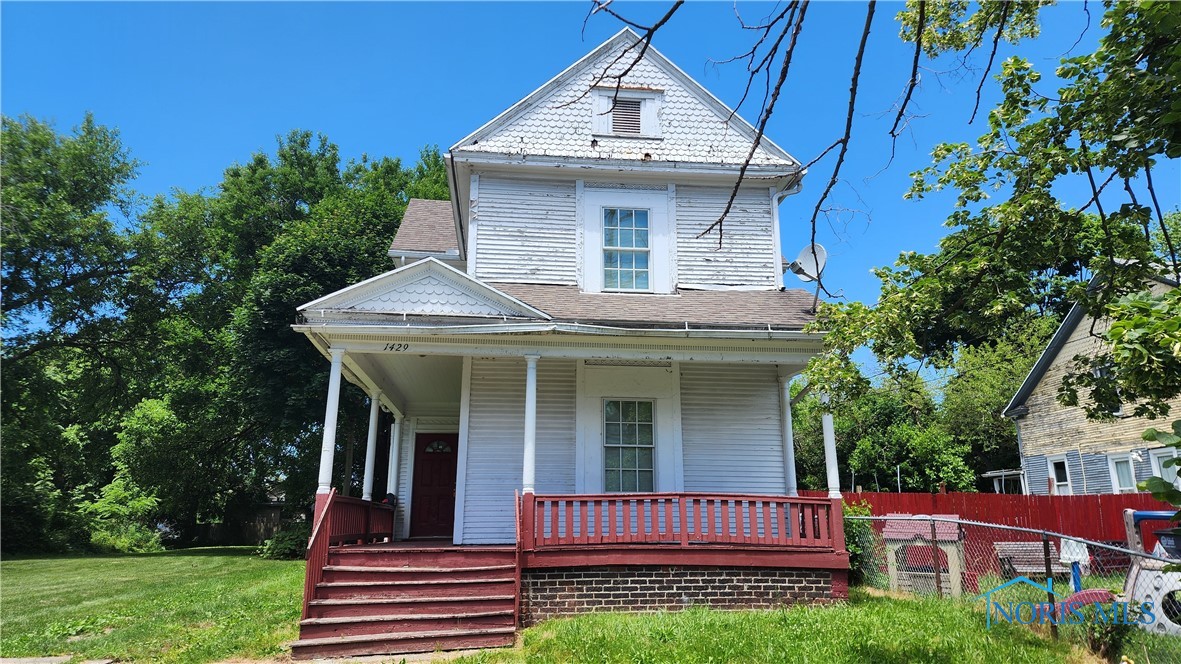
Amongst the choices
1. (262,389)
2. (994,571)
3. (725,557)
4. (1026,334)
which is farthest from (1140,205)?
(1026,334)

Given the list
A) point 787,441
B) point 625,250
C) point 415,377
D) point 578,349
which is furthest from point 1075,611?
point 415,377

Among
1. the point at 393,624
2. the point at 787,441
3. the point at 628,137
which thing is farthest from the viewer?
the point at 628,137

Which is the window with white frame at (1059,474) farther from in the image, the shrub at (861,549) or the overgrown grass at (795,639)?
the overgrown grass at (795,639)

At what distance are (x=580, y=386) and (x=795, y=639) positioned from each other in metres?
5.29

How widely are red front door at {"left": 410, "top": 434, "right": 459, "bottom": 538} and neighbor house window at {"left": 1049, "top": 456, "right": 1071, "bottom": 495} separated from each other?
17455 millimetres

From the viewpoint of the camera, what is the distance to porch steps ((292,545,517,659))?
7402 mm

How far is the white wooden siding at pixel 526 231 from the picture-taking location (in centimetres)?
1174

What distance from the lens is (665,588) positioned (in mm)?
8531

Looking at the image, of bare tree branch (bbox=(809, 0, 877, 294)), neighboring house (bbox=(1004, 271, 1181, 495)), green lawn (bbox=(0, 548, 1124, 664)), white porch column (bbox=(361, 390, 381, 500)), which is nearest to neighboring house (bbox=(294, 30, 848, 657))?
white porch column (bbox=(361, 390, 381, 500))

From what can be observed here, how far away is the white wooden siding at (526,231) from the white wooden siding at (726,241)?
6.50 ft

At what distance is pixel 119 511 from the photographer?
2767cm

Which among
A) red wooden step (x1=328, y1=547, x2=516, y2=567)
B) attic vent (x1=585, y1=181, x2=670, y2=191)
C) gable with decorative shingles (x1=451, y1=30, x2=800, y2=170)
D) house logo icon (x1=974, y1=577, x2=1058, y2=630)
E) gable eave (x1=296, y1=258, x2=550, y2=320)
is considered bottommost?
house logo icon (x1=974, y1=577, x2=1058, y2=630)

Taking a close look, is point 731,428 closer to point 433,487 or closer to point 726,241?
point 726,241

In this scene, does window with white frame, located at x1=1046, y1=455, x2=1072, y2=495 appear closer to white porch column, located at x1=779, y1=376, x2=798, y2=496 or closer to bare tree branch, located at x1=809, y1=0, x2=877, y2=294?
white porch column, located at x1=779, y1=376, x2=798, y2=496
